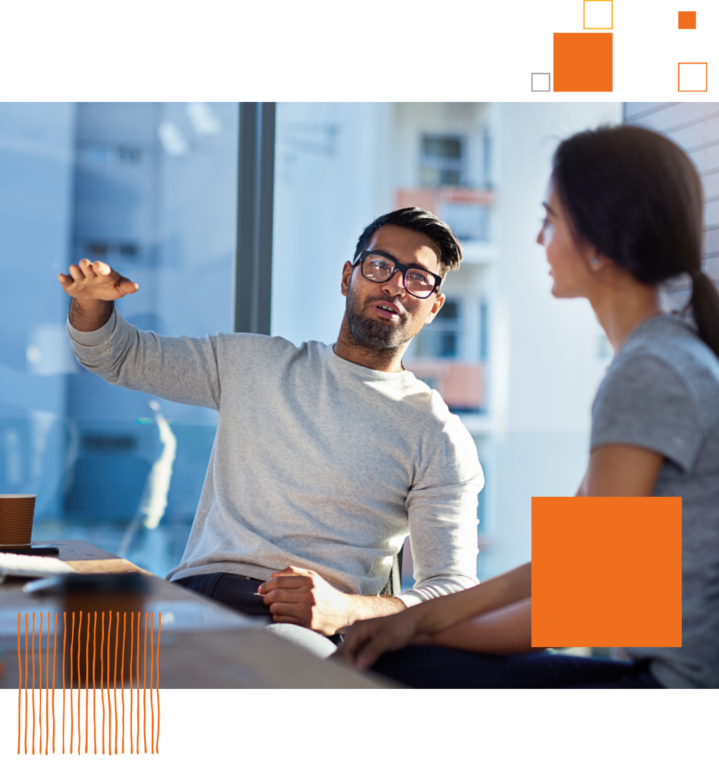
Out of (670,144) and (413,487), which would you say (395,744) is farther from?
(413,487)

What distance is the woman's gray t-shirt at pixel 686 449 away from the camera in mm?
905

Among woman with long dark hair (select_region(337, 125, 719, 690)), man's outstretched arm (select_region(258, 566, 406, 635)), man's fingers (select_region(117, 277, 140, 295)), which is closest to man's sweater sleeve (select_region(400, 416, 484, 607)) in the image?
man's outstretched arm (select_region(258, 566, 406, 635))

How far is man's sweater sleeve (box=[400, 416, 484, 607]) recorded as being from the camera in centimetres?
173

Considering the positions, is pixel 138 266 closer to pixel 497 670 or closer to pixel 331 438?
pixel 331 438

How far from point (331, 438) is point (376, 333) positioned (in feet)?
0.96

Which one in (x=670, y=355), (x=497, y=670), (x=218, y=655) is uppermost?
(x=670, y=355)

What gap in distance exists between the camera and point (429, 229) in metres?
1.99

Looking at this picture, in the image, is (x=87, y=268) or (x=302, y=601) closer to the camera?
(x=302, y=601)

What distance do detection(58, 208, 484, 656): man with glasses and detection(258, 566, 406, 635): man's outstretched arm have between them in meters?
0.03
